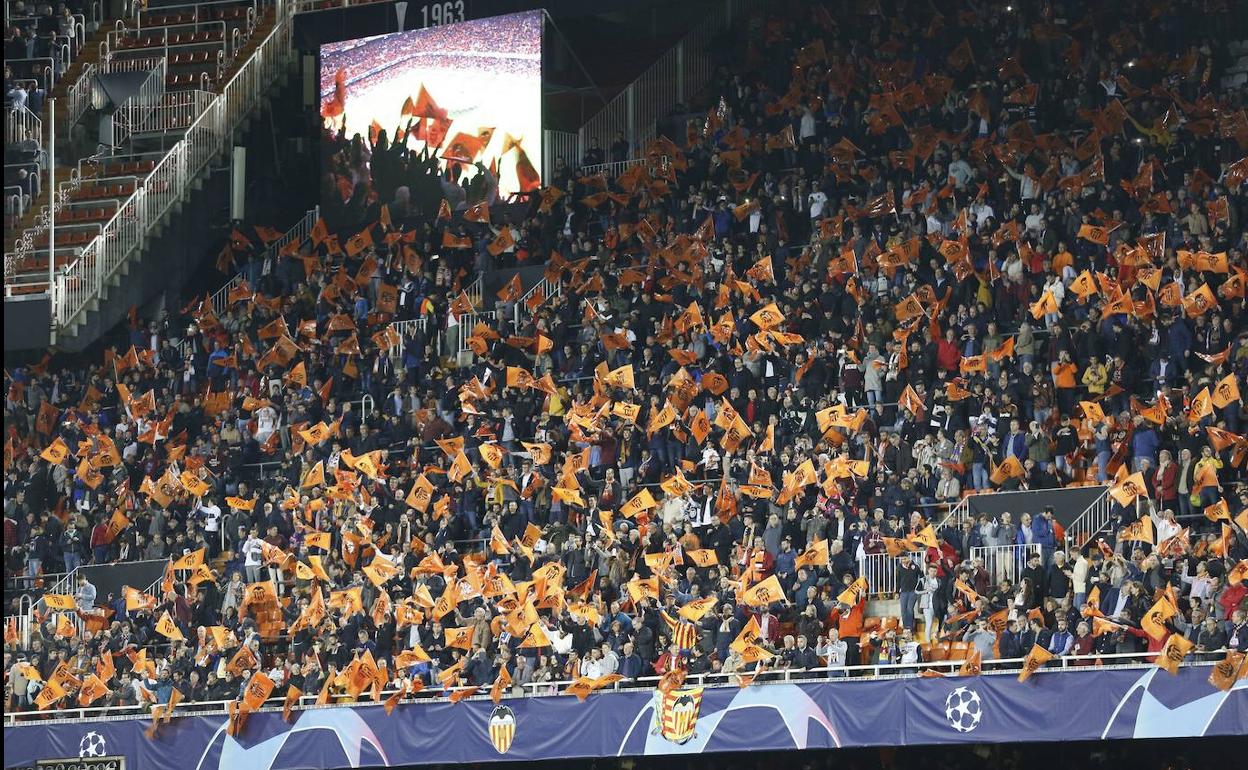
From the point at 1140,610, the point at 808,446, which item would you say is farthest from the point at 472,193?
the point at 1140,610

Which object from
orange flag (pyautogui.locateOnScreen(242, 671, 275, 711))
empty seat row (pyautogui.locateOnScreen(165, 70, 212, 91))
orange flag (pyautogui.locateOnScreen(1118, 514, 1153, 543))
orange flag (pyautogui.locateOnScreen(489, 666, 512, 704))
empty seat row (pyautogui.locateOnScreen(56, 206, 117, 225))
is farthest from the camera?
empty seat row (pyautogui.locateOnScreen(165, 70, 212, 91))

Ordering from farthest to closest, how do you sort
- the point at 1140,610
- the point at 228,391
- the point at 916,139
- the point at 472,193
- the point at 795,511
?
the point at 472,193
the point at 228,391
the point at 916,139
the point at 795,511
the point at 1140,610

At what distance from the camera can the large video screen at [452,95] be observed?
37375mm

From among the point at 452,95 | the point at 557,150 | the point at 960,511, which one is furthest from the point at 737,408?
the point at 452,95

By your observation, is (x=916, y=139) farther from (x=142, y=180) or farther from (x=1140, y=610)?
(x=142, y=180)

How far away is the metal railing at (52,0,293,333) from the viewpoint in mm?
35625

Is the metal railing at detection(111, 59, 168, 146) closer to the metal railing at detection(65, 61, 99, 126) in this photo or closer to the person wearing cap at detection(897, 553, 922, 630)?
the metal railing at detection(65, 61, 99, 126)

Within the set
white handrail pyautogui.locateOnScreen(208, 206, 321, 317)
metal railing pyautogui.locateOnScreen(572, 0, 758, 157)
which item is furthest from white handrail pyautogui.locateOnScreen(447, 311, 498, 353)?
white handrail pyautogui.locateOnScreen(208, 206, 321, 317)

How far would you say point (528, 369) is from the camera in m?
31.2

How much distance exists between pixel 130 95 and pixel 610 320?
13.0 metres

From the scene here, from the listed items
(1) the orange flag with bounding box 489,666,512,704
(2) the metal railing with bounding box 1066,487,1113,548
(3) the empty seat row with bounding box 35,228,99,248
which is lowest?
(1) the orange flag with bounding box 489,666,512,704

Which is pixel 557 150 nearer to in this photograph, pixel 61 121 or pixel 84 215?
pixel 84 215

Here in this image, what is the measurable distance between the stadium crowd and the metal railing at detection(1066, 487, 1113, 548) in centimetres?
31

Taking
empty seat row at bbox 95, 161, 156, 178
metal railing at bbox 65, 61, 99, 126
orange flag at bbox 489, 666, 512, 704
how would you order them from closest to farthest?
orange flag at bbox 489, 666, 512, 704, empty seat row at bbox 95, 161, 156, 178, metal railing at bbox 65, 61, 99, 126
